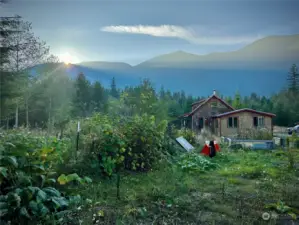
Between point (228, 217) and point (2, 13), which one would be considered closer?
point (228, 217)

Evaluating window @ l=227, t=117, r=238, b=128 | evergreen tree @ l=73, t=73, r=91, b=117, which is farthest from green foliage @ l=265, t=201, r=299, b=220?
window @ l=227, t=117, r=238, b=128

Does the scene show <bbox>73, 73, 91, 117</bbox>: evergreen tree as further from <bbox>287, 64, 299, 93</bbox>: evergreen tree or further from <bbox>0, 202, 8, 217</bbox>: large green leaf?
<bbox>0, 202, 8, 217</bbox>: large green leaf

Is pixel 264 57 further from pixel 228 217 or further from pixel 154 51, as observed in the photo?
pixel 228 217

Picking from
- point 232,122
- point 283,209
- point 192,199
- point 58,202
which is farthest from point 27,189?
point 232,122

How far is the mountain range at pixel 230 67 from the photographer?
14.9 feet

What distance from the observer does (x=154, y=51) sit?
157 inches

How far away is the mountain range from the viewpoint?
455 cm

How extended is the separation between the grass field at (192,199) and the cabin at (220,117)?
10.2 meters

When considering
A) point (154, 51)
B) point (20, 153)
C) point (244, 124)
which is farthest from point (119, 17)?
point (244, 124)


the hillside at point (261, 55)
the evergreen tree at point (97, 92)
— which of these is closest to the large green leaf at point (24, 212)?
the hillside at point (261, 55)

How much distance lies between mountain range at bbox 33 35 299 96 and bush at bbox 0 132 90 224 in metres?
2.28

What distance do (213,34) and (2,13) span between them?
9.89 feet

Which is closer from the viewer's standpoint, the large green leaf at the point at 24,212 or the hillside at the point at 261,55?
the large green leaf at the point at 24,212

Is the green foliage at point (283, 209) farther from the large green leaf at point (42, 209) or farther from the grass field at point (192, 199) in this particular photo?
the large green leaf at point (42, 209)
